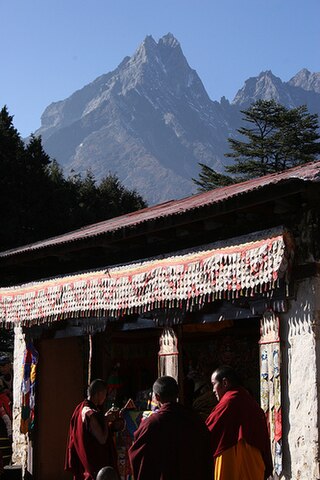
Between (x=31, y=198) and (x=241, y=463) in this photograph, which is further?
(x=31, y=198)

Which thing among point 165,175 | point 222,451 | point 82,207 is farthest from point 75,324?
point 165,175

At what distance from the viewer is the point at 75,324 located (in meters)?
10.3

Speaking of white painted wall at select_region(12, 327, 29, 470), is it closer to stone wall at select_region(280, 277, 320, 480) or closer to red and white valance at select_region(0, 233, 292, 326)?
red and white valance at select_region(0, 233, 292, 326)

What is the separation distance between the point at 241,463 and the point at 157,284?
2746 mm

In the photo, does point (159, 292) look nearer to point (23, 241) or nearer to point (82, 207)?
point (23, 241)

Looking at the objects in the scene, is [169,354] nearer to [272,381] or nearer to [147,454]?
[272,381]

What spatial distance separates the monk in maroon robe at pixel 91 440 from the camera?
20.8 feet

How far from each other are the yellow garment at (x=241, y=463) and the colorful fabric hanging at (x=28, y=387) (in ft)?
18.0

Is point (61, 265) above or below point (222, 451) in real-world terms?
above

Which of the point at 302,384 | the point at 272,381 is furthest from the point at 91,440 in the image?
the point at 302,384

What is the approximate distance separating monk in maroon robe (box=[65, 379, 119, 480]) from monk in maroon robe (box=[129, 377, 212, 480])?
Answer: 4.84ft

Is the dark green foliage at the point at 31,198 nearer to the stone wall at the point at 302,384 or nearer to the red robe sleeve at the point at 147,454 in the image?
the stone wall at the point at 302,384

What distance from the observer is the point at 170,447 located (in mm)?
4859

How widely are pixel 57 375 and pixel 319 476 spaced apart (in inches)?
225
